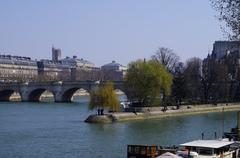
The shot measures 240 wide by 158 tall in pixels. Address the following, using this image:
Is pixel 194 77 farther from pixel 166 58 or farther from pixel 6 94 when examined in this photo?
pixel 6 94

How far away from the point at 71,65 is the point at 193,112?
443 feet

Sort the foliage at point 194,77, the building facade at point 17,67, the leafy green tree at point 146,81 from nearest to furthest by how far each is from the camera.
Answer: the leafy green tree at point 146,81 → the foliage at point 194,77 → the building facade at point 17,67

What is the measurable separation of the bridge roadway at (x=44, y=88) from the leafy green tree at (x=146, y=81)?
97.5ft

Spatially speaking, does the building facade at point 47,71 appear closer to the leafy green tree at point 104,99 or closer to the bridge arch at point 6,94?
the bridge arch at point 6,94

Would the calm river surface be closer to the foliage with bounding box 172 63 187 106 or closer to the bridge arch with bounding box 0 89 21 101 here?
the foliage with bounding box 172 63 187 106

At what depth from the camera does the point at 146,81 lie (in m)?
55.0

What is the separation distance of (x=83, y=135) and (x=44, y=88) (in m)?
55.4

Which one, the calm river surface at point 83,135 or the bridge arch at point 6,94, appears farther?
the bridge arch at point 6,94

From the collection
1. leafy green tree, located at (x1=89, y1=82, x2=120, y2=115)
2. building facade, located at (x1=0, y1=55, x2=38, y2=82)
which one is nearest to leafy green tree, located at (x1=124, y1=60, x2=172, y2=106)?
leafy green tree, located at (x1=89, y1=82, x2=120, y2=115)

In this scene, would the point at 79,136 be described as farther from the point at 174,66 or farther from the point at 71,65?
the point at 71,65

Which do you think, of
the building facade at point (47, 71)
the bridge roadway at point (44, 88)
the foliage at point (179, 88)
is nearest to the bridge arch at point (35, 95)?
the bridge roadway at point (44, 88)

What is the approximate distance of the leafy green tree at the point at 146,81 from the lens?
2164 inches

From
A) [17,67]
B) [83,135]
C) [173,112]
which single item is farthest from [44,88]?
[17,67]

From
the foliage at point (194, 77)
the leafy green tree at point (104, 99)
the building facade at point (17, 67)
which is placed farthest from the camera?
the building facade at point (17, 67)
